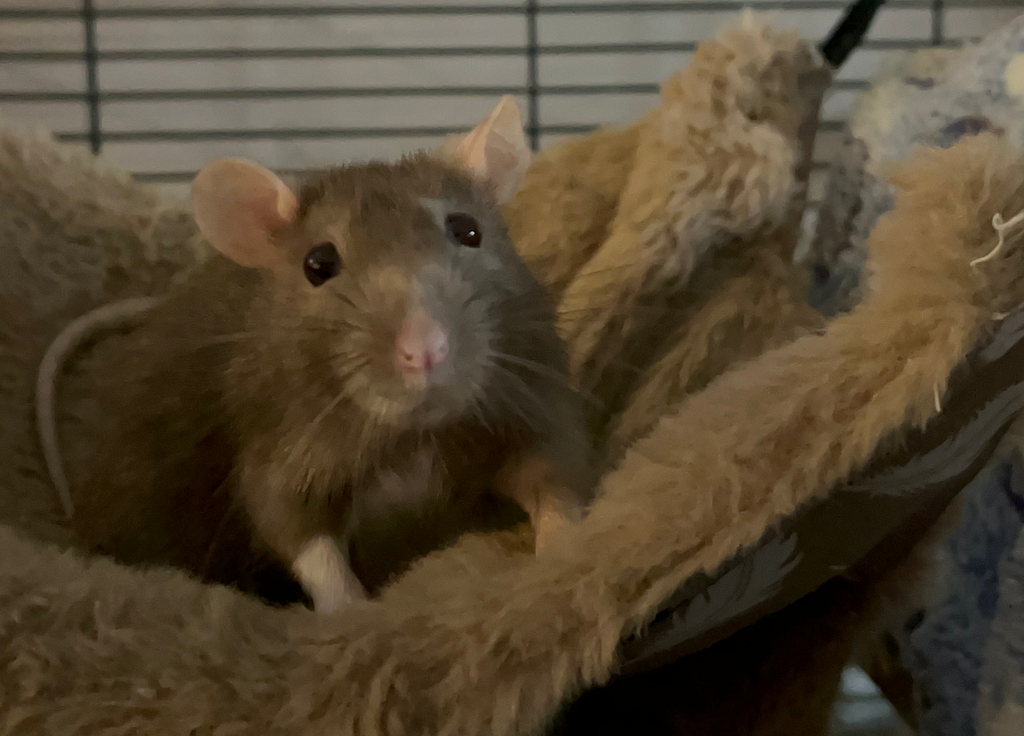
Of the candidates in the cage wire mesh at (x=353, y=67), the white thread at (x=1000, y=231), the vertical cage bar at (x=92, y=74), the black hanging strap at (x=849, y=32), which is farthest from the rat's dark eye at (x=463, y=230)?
the vertical cage bar at (x=92, y=74)

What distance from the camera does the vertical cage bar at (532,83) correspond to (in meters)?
1.48

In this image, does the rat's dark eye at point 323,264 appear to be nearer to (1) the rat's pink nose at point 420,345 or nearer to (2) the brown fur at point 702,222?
(1) the rat's pink nose at point 420,345

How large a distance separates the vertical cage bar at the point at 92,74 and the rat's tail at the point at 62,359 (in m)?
0.52

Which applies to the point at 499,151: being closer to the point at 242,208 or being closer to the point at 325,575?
the point at 242,208

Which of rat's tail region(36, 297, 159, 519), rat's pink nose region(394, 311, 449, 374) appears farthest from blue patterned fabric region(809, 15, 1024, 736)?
rat's tail region(36, 297, 159, 519)

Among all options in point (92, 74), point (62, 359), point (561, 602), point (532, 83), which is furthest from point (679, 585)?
point (92, 74)

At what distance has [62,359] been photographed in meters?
0.97

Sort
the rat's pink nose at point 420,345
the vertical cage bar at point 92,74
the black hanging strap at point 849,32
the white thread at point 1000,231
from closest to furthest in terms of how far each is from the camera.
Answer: the white thread at point 1000,231 → the rat's pink nose at point 420,345 → the black hanging strap at point 849,32 → the vertical cage bar at point 92,74

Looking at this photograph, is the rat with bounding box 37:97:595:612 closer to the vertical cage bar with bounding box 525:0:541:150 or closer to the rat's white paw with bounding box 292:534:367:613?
the rat's white paw with bounding box 292:534:367:613

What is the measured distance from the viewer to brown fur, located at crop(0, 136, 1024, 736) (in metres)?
0.49

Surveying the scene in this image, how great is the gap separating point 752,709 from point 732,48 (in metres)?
0.64

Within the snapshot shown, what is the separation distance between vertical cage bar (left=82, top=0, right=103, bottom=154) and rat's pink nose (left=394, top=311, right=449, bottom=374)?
3.42ft

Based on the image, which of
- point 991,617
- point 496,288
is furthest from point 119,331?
point 991,617

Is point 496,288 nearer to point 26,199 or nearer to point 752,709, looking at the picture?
point 752,709
